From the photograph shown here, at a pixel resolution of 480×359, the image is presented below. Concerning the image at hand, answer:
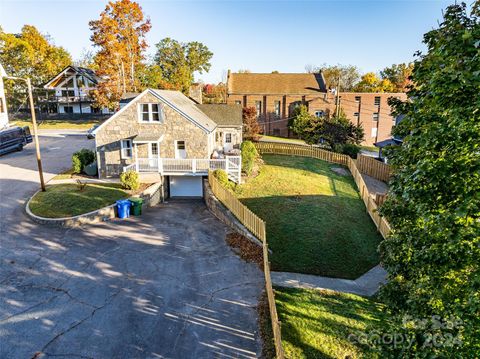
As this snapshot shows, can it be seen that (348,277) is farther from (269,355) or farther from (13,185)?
(13,185)

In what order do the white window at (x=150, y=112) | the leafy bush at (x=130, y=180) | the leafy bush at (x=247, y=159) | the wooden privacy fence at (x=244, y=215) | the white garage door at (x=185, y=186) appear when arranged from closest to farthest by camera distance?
the wooden privacy fence at (x=244, y=215) < the leafy bush at (x=130, y=180) < the white window at (x=150, y=112) < the white garage door at (x=185, y=186) < the leafy bush at (x=247, y=159)

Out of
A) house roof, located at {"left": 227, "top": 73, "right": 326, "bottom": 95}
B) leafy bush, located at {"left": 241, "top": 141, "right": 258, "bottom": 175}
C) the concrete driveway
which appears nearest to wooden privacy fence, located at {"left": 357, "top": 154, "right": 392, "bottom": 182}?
leafy bush, located at {"left": 241, "top": 141, "right": 258, "bottom": 175}

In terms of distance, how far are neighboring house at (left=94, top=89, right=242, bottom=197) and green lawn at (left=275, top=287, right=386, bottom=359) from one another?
13217 millimetres

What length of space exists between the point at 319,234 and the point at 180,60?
56959 millimetres

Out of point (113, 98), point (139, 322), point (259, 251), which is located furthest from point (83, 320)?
point (113, 98)

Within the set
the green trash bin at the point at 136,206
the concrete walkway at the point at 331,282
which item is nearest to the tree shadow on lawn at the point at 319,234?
Result: the concrete walkway at the point at 331,282

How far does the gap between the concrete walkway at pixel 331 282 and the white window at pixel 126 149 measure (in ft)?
52.9

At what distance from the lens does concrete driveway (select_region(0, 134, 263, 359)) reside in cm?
957

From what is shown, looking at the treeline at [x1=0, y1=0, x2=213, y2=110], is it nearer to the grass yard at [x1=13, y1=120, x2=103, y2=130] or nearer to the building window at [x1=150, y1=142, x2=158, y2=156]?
the grass yard at [x1=13, y1=120, x2=103, y2=130]

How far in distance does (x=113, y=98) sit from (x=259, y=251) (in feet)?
135

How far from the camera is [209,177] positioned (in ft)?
74.5

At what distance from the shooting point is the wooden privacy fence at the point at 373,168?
29.1 m

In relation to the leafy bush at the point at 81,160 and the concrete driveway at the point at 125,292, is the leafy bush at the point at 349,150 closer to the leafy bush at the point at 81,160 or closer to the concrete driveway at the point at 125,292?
the concrete driveway at the point at 125,292

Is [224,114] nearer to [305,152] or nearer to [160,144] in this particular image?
[305,152]
